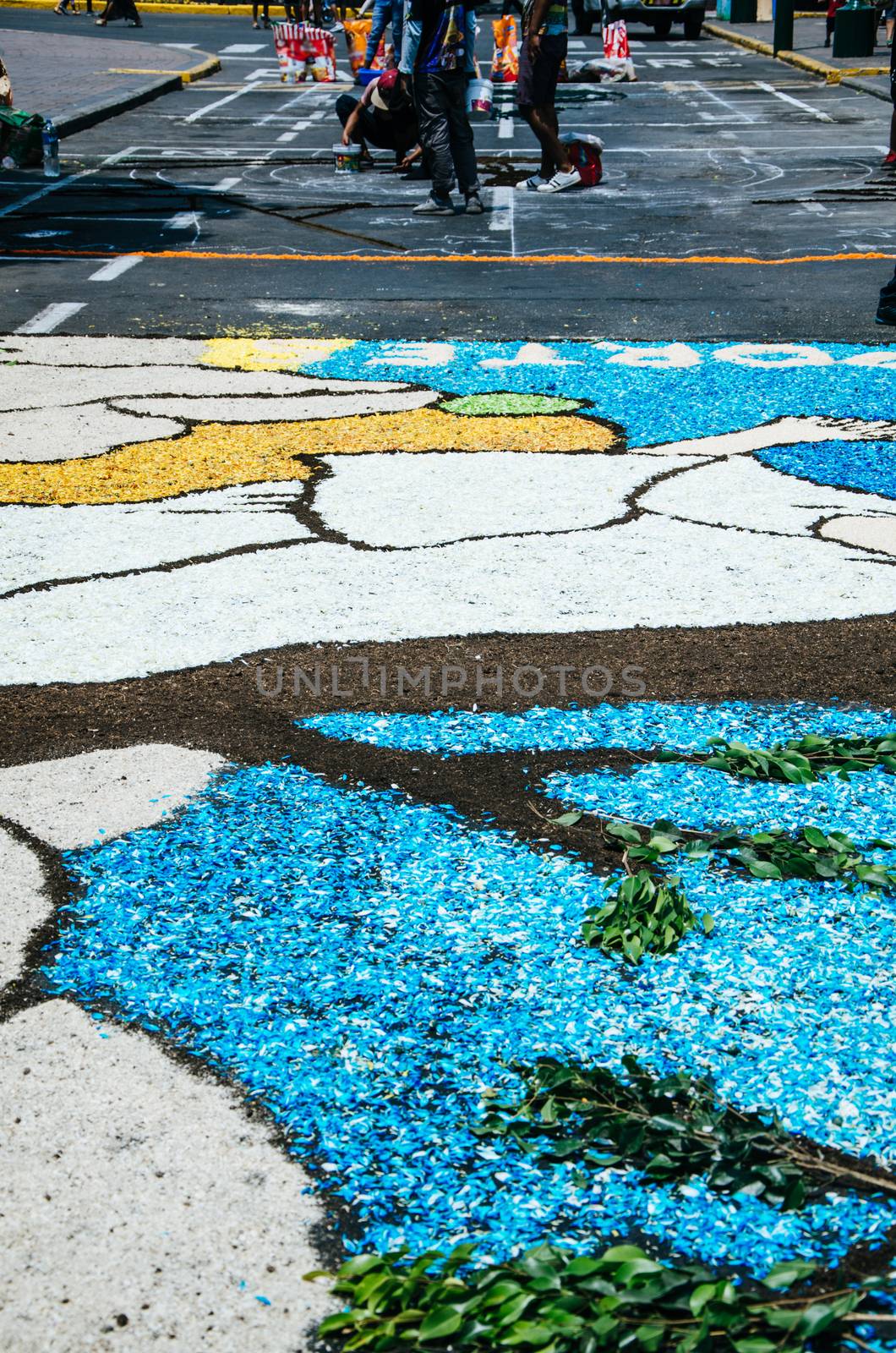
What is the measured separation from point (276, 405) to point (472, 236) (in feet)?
14.6

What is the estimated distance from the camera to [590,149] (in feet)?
40.4

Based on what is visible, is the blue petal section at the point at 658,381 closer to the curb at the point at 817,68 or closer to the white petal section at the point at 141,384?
the white petal section at the point at 141,384

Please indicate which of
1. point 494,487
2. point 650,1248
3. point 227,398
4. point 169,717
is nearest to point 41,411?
point 227,398

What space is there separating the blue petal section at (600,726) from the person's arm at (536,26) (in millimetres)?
8645

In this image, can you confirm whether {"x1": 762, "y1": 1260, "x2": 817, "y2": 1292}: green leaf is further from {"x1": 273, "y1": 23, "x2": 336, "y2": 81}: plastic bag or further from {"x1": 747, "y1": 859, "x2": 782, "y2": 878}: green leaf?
{"x1": 273, "y1": 23, "x2": 336, "y2": 81}: plastic bag

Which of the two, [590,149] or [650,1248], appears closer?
[650,1248]

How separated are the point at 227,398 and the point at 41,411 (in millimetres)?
777

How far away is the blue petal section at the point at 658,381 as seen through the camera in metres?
6.00

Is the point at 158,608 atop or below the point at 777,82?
below

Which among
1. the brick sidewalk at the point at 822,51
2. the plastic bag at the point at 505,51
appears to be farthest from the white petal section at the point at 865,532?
the plastic bag at the point at 505,51

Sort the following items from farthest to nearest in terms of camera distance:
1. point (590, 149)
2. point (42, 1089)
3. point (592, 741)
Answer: point (590, 149), point (592, 741), point (42, 1089)

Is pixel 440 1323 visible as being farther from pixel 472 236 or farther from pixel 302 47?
pixel 302 47

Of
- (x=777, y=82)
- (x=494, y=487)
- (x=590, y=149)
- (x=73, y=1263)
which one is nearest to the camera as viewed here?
(x=73, y=1263)

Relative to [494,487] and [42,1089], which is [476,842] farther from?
[494,487]
